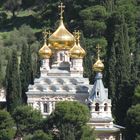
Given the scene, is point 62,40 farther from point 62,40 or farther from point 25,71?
point 25,71

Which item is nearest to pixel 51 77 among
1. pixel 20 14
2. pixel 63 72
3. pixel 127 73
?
pixel 63 72

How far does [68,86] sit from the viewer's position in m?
79.1

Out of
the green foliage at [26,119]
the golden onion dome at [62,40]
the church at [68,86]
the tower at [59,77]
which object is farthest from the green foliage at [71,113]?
the golden onion dome at [62,40]

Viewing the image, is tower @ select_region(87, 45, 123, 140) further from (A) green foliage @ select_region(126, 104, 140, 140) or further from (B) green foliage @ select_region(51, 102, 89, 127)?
(B) green foliage @ select_region(51, 102, 89, 127)

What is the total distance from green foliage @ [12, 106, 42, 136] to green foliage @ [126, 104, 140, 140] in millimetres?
5263

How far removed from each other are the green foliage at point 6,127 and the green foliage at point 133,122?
22.6 feet

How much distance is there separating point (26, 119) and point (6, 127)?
4.90ft

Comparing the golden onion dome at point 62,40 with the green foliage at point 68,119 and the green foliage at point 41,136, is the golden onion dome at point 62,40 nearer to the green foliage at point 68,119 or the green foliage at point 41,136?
the green foliage at point 68,119

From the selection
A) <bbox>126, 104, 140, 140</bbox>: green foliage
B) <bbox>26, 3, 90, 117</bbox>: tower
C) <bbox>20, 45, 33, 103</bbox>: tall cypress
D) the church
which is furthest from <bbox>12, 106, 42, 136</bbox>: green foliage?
<bbox>20, 45, 33, 103</bbox>: tall cypress

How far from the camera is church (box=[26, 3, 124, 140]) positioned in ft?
247

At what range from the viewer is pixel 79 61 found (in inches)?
3204

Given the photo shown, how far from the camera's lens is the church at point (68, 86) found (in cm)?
7519

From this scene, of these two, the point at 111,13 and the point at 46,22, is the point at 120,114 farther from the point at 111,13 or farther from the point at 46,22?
the point at 46,22

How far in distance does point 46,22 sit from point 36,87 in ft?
120
